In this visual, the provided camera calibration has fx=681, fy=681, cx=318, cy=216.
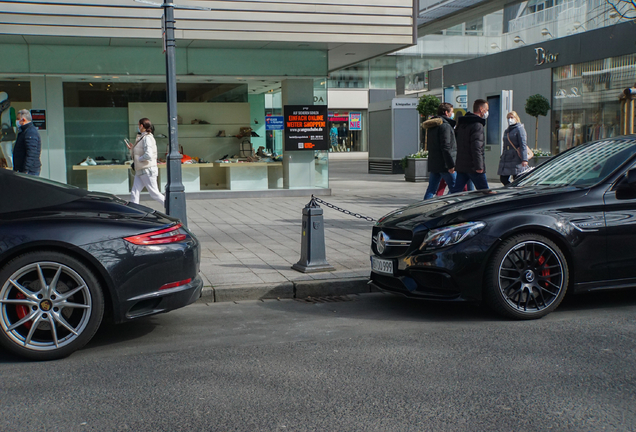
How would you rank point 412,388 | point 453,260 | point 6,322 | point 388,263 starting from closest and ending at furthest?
point 412,388 < point 6,322 < point 453,260 < point 388,263

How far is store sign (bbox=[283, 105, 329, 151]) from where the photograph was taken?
16297 mm

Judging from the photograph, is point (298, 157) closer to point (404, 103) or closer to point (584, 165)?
point (404, 103)

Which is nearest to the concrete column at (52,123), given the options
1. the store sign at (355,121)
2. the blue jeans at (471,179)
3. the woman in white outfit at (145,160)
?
the woman in white outfit at (145,160)

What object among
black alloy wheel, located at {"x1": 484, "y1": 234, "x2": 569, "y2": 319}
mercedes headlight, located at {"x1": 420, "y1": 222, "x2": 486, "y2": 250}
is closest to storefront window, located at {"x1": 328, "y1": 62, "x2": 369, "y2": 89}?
mercedes headlight, located at {"x1": 420, "y1": 222, "x2": 486, "y2": 250}

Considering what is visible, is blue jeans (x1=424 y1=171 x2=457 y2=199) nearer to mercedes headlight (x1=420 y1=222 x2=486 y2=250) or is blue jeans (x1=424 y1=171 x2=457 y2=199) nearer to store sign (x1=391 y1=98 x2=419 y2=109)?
mercedes headlight (x1=420 y1=222 x2=486 y2=250)

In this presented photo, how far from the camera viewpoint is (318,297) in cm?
664

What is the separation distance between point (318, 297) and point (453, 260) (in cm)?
175

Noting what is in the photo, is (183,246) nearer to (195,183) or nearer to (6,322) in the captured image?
(6,322)

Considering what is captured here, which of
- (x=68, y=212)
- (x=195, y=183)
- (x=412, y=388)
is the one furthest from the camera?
(x=195, y=183)

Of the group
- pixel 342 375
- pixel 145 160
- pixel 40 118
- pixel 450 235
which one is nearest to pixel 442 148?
pixel 145 160

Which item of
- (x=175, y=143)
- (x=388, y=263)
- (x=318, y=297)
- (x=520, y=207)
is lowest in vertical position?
(x=318, y=297)

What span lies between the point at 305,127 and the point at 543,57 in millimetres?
9181

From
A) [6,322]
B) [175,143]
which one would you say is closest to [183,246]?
[6,322]

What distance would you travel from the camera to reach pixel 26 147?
10172 mm
